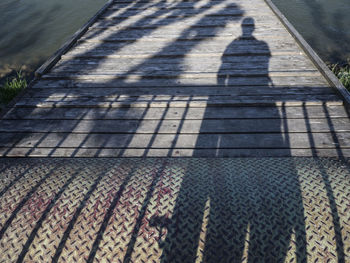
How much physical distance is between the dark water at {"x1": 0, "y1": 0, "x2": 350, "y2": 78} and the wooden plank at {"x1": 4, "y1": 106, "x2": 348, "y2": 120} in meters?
5.84

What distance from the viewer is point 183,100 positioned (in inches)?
138

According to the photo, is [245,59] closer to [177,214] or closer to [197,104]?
[197,104]

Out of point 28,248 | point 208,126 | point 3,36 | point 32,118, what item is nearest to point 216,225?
point 28,248

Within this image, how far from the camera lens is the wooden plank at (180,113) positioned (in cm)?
322

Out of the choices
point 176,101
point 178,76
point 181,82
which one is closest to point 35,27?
point 178,76

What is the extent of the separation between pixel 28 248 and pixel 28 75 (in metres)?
7.80

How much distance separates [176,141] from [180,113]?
0.55 metres

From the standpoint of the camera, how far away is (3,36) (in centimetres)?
1022

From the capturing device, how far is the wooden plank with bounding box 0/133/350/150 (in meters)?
2.84

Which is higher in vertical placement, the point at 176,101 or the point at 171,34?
the point at 171,34

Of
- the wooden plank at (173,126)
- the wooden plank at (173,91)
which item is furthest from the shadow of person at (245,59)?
the wooden plank at (173,126)

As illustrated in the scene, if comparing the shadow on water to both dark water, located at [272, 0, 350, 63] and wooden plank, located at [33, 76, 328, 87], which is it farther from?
dark water, located at [272, 0, 350, 63]

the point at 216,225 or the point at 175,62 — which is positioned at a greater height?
the point at 175,62

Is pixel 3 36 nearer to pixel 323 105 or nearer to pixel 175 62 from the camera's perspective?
pixel 175 62
